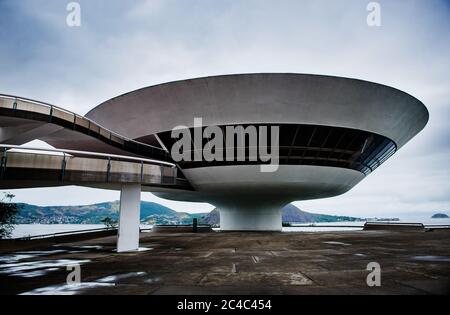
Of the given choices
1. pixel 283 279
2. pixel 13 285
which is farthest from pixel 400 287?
pixel 13 285

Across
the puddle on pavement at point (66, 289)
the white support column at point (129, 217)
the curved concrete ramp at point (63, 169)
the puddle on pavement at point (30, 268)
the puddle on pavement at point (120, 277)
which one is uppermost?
the curved concrete ramp at point (63, 169)

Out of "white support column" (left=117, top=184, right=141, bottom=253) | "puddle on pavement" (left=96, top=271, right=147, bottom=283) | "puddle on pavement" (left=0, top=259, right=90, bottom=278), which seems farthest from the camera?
"white support column" (left=117, top=184, right=141, bottom=253)

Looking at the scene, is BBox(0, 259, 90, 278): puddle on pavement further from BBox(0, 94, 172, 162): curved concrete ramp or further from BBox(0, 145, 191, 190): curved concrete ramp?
BBox(0, 94, 172, 162): curved concrete ramp

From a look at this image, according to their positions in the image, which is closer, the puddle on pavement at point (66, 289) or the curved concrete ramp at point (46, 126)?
the puddle on pavement at point (66, 289)

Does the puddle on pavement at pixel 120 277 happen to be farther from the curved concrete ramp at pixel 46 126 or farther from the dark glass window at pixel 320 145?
the dark glass window at pixel 320 145

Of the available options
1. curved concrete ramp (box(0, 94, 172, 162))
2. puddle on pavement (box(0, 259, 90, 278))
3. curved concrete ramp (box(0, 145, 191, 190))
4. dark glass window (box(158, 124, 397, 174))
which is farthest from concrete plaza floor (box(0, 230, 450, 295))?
dark glass window (box(158, 124, 397, 174))

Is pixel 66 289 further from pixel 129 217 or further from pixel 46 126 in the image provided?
pixel 46 126

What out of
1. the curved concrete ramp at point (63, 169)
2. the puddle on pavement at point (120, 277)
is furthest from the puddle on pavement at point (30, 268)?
the curved concrete ramp at point (63, 169)

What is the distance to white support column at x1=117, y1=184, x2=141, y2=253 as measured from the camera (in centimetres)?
1408

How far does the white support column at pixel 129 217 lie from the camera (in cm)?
1408

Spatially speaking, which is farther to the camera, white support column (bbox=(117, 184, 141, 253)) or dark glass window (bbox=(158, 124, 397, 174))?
dark glass window (bbox=(158, 124, 397, 174))

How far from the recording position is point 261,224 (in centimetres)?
3306
